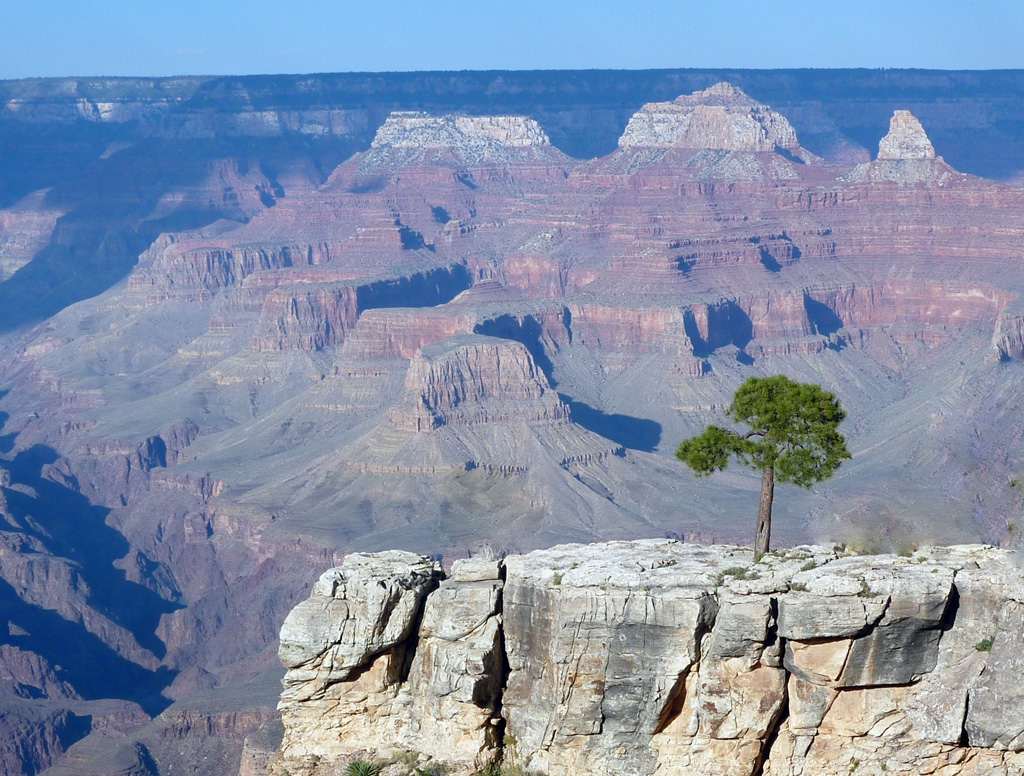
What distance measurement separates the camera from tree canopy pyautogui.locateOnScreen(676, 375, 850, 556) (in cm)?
3819

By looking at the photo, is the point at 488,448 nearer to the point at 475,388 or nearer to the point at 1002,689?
the point at 475,388

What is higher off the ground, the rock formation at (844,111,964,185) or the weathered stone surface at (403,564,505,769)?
the rock formation at (844,111,964,185)

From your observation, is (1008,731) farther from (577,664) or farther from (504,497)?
(504,497)

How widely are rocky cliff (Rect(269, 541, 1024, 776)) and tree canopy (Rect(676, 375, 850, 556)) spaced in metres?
3.11

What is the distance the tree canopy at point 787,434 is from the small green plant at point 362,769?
10152 millimetres

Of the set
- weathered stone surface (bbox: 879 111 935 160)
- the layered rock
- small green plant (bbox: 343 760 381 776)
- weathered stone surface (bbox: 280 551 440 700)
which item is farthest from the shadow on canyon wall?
weathered stone surface (bbox: 879 111 935 160)

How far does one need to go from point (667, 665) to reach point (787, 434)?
7.96 meters

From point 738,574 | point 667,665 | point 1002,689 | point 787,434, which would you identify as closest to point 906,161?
point 787,434

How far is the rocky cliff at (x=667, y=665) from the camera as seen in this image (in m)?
32.2

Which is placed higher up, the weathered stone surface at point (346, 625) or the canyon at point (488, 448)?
the weathered stone surface at point (346, 625)

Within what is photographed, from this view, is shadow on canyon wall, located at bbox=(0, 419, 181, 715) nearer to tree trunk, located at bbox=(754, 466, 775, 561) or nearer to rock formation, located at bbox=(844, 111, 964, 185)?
tree trunk, located at bbox=(754, 466, 775, 561)

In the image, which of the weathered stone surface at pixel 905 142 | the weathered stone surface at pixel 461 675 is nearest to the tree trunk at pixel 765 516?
the weathered stone surface at pixel 461 675

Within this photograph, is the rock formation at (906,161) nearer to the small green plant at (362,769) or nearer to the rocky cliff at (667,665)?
the rocky cliff at (667,665)

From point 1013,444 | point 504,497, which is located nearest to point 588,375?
point 504,497
